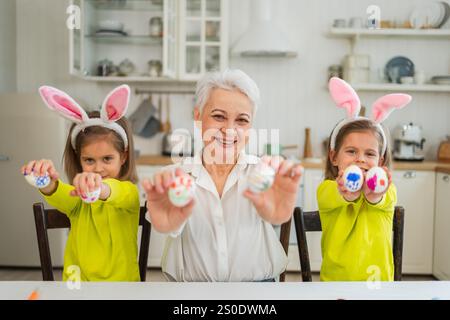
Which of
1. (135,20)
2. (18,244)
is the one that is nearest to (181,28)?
(135,20)

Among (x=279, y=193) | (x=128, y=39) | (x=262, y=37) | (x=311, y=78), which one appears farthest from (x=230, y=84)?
(x=311, y=78)

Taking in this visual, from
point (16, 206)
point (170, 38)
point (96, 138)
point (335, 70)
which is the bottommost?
point (16, 206)

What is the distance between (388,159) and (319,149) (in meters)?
1.11

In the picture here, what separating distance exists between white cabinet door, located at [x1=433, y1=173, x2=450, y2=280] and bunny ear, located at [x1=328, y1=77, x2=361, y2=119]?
0.62 m

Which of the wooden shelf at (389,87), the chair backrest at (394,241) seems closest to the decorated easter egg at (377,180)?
the chair backrest at (394,241)

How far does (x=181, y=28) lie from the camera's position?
5.86 feet

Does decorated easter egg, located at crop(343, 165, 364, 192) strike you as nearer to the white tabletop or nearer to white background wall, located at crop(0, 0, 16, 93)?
the white tabletop

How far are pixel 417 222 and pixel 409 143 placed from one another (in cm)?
57

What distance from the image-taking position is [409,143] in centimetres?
151

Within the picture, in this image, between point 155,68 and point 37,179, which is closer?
point 37,179

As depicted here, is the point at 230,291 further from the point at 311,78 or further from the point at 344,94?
the point at 311,78

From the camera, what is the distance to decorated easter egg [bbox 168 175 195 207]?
42 centimetres

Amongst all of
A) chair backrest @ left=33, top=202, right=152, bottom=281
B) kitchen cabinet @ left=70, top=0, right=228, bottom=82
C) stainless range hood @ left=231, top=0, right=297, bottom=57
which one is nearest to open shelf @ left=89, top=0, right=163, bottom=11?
kitchen cabinet @ left=70, top=0, right=228, bottom=82

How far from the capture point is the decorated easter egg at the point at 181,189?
1.37 feet
